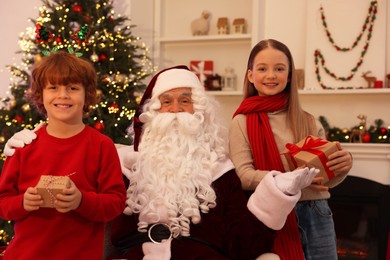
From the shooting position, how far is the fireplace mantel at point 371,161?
468 cm

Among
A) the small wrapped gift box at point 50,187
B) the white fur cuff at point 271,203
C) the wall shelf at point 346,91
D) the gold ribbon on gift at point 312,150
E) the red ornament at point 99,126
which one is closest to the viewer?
the small wrapped gift box at point 50,187

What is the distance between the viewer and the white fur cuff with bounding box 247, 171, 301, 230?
2.10m

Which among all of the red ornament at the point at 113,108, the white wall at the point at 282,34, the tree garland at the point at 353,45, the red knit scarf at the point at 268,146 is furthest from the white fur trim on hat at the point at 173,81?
the white wall at the point at 282,34

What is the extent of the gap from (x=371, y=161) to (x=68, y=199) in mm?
3647

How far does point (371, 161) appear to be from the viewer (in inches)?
187

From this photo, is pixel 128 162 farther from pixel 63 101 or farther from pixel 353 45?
pixel 353 45

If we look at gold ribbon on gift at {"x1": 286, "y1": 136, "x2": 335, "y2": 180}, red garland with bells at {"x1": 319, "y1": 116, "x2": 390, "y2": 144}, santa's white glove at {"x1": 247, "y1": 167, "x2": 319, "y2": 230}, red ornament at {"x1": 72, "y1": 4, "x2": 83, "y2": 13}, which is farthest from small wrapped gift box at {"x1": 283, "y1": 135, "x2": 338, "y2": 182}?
red ornament at {"x1": 72, "y1": 4, "x2": 83, "y2": 13}

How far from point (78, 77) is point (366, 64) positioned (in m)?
3.53

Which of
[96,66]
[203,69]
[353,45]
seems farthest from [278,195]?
[203,69]

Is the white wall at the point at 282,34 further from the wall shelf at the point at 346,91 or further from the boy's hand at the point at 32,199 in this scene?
the boy's hand at the point at 32,199

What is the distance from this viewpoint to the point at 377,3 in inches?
189

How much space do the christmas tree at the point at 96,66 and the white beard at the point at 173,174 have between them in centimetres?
181

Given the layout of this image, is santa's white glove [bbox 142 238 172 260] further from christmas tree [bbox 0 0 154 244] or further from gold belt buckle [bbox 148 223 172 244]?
christmas tree [bbox 0 0 154 244]

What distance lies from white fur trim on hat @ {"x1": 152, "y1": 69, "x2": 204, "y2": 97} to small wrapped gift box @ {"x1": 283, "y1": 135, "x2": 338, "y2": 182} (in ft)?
1.91
